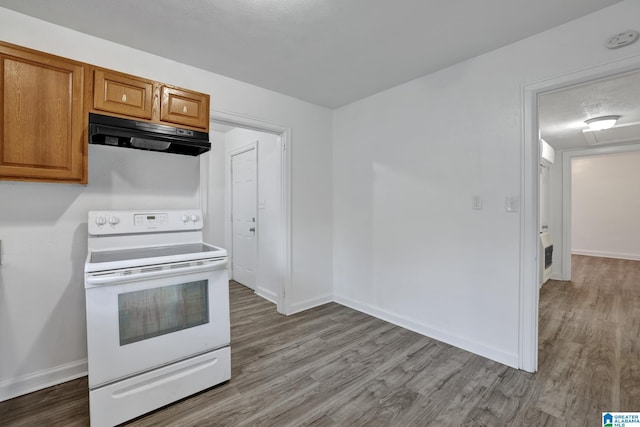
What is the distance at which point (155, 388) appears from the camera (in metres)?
1.74

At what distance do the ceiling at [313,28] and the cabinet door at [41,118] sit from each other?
444mm

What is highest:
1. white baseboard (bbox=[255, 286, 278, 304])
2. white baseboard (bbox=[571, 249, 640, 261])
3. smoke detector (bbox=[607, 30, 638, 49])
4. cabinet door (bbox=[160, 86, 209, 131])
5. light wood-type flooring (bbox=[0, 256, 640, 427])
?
smoke detector (bbox=[607, 30, 638, 49])

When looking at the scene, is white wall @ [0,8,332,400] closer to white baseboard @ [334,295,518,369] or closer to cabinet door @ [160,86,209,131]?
cabinet door @ [160,86,209,131]

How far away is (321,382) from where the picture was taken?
208 cm

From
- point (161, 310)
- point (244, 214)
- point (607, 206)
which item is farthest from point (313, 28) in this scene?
point (607, 206)

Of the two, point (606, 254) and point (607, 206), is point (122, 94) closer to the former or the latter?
point (607, 206)

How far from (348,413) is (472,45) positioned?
2.79 m

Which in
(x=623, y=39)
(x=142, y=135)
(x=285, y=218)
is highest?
(x=623, y=39)

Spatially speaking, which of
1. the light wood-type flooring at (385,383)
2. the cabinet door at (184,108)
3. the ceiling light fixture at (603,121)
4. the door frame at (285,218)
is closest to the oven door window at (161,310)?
the light wood-type flooring at (385,383)

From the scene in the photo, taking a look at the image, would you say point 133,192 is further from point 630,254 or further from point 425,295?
point 630,254

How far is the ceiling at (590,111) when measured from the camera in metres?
2.76

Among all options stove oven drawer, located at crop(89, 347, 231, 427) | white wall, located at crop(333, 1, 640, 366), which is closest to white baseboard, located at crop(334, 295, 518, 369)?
white wall, located at crop(333, 1, 640, 366)

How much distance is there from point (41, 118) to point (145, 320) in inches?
54.1

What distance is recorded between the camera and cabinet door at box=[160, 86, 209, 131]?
2131 millimetres
